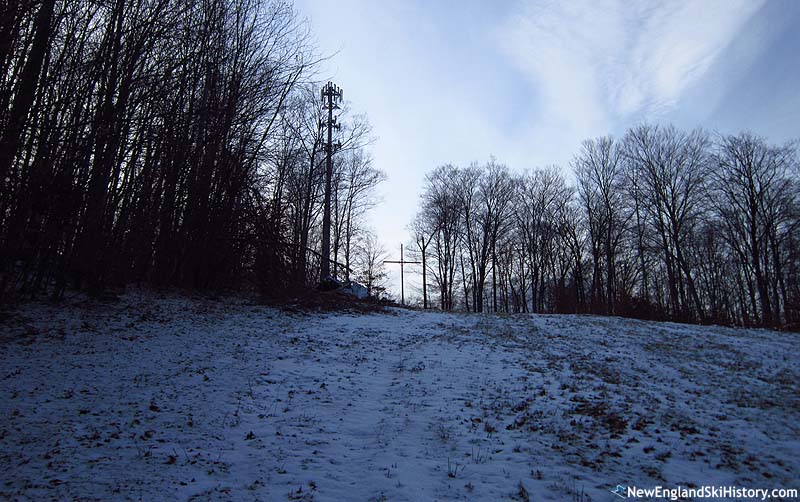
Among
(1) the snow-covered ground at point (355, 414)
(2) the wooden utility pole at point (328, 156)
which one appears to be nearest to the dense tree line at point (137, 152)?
(1) the snow-covered ground at point (355, 414)

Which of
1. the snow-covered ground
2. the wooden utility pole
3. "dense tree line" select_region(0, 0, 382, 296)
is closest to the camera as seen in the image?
the snow-covered ground

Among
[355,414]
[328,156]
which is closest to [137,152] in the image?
[355,414]

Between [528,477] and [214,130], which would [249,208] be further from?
[528,477]

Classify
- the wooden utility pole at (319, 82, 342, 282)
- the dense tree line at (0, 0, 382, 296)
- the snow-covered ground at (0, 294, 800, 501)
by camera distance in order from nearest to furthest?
the snow-covered ground at (0, 294, 800, 501)
the dense tree line at (0, 0, 382, 296)
the wooden utility pole at (319, 82, 342, 282)

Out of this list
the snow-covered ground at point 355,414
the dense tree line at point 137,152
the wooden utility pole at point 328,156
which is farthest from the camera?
the wooden utility pole at point 328,156

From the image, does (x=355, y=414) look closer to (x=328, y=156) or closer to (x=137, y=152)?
(x=137, y=152)

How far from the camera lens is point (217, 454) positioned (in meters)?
3.92

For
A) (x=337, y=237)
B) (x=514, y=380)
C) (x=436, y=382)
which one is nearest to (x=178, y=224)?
(x=436, y=382)

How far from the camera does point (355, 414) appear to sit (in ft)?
17.4

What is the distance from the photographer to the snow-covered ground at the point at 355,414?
3.47 meters

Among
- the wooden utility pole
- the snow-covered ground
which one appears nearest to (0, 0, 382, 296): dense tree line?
the snow-covered ground

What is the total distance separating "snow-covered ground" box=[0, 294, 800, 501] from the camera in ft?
11.4

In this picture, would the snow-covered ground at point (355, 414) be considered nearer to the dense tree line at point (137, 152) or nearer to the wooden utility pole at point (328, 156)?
the dense tree line at point (137, 152)

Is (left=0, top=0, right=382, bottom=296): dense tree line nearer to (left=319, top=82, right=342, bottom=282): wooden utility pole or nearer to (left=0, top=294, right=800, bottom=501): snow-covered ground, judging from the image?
(left=0, top=294, right=800, bottom=501): snow-covered ground
